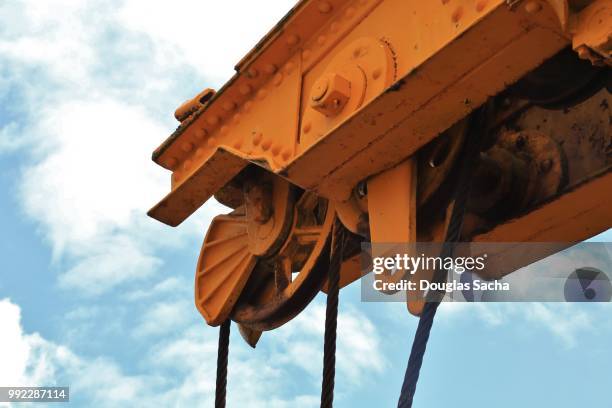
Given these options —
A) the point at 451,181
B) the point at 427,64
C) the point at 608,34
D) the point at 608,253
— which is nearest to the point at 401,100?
the point at 427,64

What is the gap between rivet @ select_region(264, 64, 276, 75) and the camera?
14.1 feet

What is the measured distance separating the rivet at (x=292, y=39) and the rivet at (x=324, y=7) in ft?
0.66

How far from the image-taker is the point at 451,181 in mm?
3795

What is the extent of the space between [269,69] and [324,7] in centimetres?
45

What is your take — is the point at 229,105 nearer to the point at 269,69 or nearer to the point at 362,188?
the point at 269,69

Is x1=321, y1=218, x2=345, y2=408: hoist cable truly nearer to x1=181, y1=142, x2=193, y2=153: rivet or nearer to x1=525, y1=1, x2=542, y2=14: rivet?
x1=181, y1=142, x2=193, y2=153: rivet

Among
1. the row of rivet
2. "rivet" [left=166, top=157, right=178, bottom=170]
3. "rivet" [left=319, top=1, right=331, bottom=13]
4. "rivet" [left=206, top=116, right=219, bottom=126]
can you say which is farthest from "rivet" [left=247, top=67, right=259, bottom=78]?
"rivet" [left=166, top=157, right=178, bottom=170]

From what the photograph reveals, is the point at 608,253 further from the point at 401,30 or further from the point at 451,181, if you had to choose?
the point at 401,30

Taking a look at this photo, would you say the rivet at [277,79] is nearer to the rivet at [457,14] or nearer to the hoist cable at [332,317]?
the hoist cable at [332,317]

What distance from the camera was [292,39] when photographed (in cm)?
415

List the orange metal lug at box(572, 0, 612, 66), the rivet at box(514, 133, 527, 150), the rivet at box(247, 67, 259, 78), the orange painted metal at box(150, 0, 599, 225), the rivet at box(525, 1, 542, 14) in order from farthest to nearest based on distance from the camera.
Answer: the rivet at box(247, 67, 259, 78)
the rivet at box(514, 133, 527, 150)
the orange painted metal at box(150, 0, 599, 225)
the rivet at box(525, 1, 542, 14)
the orange metal lug at box(572, 0, 612, 66)

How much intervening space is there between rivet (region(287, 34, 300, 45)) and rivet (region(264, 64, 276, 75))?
0.17 m

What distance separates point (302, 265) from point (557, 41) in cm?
198

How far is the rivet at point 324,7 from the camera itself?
13.0 feet
